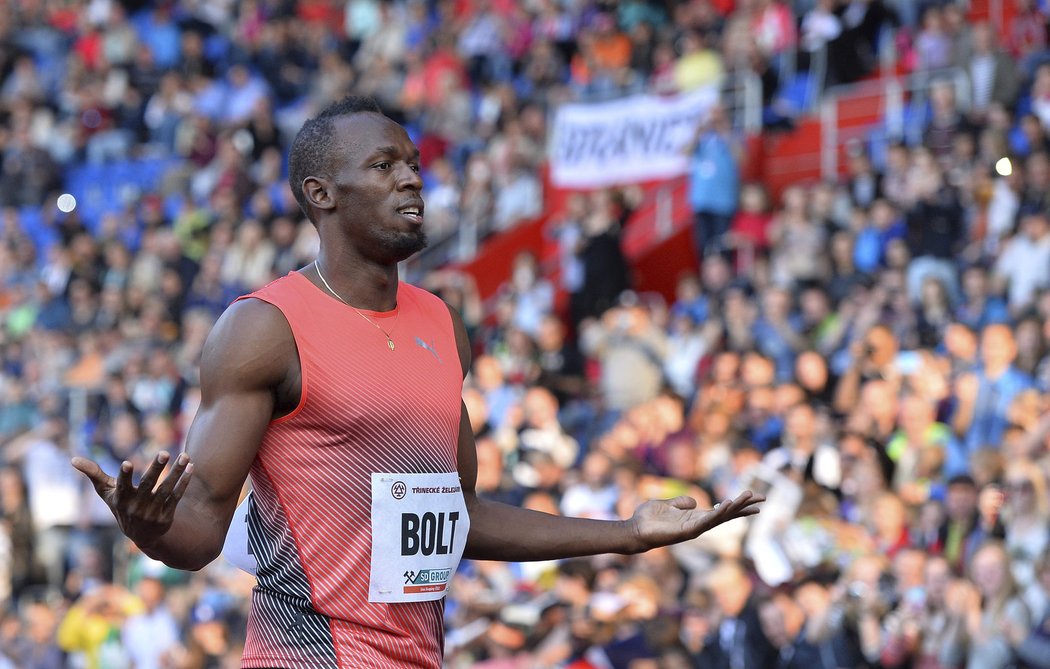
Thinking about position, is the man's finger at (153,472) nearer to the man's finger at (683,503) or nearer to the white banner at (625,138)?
the man's finger at (683,503)

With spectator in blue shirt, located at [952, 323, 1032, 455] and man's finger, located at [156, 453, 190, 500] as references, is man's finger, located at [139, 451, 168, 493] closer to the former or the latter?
man's finger, located at [156, 453, 190, 500]

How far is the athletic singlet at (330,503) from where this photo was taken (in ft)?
14.0

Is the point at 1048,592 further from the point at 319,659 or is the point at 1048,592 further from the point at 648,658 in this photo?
the point at 319,659

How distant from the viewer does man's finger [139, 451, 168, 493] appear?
3.69 meters

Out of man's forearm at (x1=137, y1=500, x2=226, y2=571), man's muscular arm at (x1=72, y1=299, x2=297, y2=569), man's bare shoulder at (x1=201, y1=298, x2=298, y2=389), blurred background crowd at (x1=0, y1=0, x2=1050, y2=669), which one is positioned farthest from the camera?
blurred background crowd at (x1=0, y1=0, x2=1050, y2=669)

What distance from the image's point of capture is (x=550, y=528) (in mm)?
4742

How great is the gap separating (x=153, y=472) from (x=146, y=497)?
103 millimetres

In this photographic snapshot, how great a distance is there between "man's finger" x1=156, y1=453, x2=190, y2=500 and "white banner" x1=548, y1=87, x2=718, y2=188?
12182 mm

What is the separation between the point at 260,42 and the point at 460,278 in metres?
6.60

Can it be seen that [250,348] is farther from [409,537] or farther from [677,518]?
[677,518]

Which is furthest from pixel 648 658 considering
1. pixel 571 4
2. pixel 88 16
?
pixel 88 16

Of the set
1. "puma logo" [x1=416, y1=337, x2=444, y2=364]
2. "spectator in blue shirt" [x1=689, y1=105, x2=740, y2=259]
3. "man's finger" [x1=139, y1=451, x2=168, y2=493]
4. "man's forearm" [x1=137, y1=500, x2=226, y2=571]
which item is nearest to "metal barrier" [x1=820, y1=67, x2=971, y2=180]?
"spectator in blue shirt" [x1=689, y1=105, x2=740, y2=259]

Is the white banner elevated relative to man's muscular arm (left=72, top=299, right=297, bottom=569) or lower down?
lower down

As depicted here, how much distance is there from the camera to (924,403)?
35.2 feet
